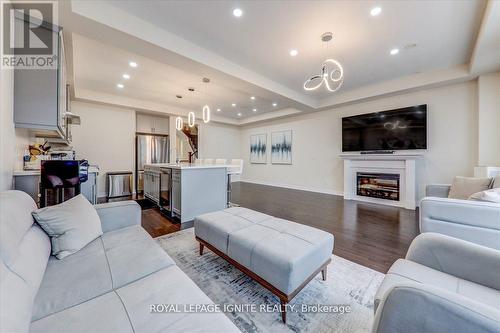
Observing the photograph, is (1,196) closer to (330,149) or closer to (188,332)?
(188,332)

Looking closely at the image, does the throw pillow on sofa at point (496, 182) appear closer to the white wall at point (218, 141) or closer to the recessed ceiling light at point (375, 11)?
the recessed ceiling light at point (375, 11)

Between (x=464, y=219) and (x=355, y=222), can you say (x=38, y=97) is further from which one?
(x=355, y=222)

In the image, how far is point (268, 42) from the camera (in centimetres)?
312

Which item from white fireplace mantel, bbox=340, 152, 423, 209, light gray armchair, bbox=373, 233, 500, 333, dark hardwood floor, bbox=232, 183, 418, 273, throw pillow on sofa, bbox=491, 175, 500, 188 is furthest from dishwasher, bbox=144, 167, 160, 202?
throw pillow on sofa, bbox=491, 175, 500, 188

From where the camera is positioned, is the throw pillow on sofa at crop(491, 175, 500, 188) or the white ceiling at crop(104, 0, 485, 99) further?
the white ceiling at crop(104, 0, 485, 99)

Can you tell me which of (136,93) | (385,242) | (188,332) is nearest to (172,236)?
(188,332)

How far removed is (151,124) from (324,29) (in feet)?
20.3

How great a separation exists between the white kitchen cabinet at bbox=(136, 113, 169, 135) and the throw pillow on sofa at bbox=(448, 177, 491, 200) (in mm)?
7657

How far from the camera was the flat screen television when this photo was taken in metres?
4.43

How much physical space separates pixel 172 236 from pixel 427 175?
5468 millimetres

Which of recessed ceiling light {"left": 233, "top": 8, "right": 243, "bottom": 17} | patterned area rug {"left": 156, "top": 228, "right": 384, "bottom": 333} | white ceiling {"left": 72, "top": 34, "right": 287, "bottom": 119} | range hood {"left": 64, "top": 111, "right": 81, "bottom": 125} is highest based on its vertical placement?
white ceiling {"left": 72, "top": 34, "right": 287, "bottom": 119}

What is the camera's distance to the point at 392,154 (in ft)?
15.4

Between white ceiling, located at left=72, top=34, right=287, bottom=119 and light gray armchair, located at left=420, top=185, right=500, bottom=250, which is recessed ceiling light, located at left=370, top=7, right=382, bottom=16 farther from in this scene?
white ceiling, located at left=72, top=34, right=287, bottom=119

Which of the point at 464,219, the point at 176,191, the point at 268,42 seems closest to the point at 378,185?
the point at 464,219
